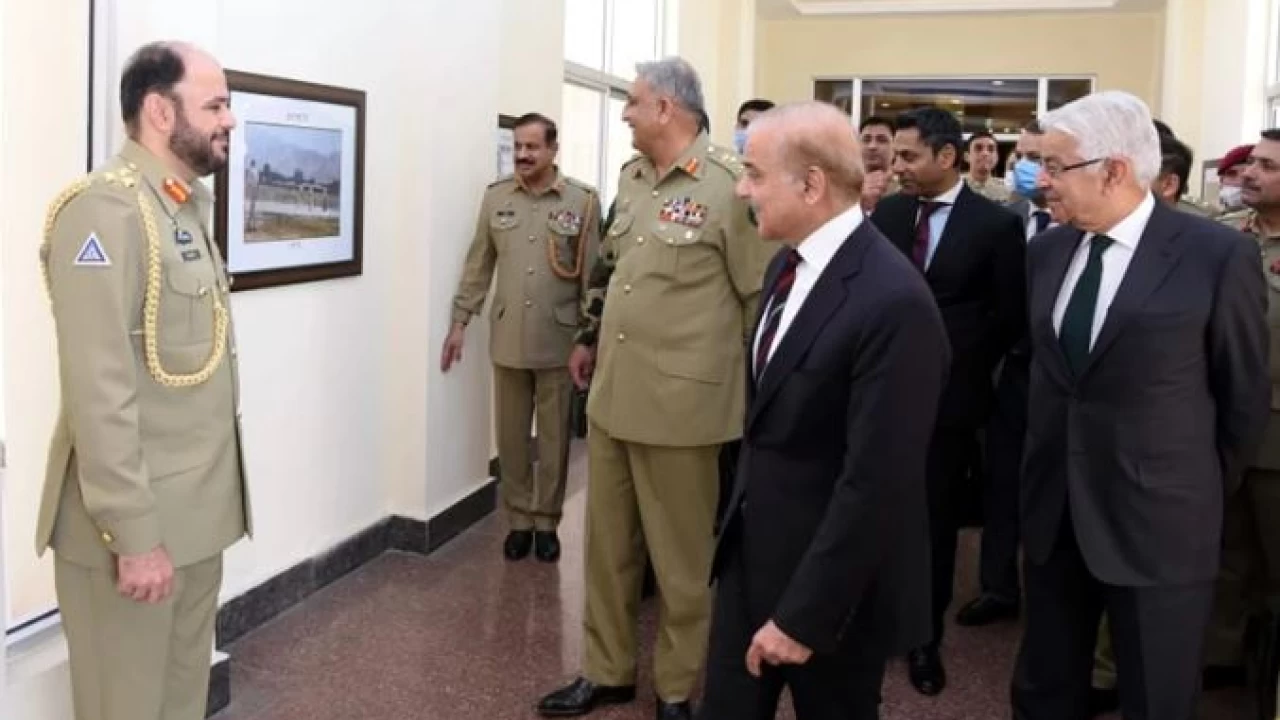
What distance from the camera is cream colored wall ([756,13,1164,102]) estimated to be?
11.0m

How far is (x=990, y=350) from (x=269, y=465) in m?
2.14

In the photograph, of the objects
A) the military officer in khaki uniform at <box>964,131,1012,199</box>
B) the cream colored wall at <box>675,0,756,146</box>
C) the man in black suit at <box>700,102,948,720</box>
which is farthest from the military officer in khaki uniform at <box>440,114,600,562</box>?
the cream colored wall at <box>675,0,756,146</box>

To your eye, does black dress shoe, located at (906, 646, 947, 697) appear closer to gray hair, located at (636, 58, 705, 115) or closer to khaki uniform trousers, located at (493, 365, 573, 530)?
khaki uniform trousers, located at (493, 365, 573, 530)

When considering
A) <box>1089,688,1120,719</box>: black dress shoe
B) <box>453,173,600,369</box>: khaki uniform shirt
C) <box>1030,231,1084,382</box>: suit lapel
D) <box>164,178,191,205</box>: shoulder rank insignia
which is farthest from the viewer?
<box>453,173,600,369</box>: khaki uniform shirt

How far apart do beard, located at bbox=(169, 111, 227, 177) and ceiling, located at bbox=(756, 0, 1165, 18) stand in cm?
950

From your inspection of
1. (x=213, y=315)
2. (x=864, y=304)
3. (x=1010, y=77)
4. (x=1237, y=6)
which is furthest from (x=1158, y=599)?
(x=1010, y=77)

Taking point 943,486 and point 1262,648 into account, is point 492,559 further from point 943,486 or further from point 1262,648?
point 1262,648

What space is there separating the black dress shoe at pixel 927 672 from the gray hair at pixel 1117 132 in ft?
5.29

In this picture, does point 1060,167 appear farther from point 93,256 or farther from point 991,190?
point 991,190

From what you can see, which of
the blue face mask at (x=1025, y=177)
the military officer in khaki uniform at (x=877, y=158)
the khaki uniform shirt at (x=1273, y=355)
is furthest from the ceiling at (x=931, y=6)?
the khaki uniform shirt at (x=1273, y=355)

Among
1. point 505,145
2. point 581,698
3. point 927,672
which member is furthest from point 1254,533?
point 505,145

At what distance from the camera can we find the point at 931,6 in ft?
36.1

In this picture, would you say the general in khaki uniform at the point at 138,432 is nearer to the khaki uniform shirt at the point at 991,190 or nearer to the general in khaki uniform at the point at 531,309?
the general in khaki uniform at the point at 531,309

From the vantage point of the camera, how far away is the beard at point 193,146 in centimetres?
212
